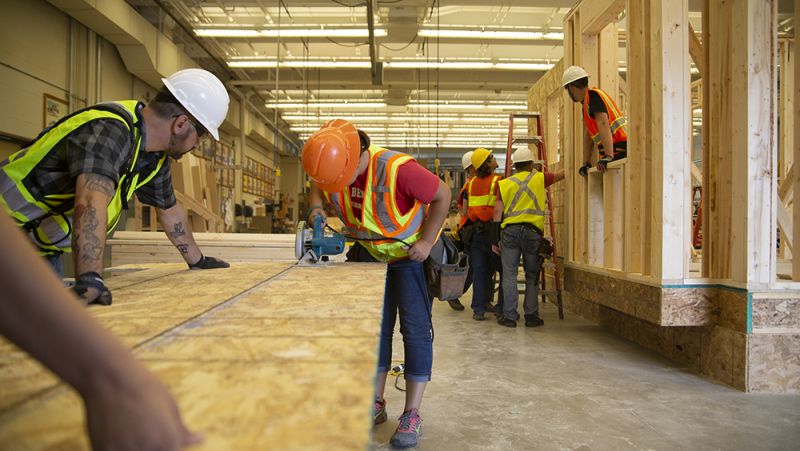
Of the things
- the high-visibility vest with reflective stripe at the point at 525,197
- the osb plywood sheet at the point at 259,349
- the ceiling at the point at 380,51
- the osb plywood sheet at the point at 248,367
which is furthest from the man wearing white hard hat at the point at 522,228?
the osb plywood sheet at the point at 259,349

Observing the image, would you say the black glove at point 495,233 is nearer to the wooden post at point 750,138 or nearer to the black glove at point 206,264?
the wooden post at point 750,138

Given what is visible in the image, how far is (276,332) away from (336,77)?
1389 cm

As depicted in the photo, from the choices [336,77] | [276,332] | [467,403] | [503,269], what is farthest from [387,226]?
[336,77]

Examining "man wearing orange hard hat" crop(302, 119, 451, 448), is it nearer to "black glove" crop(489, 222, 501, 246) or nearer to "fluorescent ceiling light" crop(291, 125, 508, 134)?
"black glove" crop(489, 222, 501, 246)

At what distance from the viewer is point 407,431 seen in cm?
308

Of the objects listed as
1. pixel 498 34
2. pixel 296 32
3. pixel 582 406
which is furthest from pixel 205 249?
pixel 498 34

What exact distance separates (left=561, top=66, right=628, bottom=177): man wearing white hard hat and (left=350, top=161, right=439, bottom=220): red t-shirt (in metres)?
3.08

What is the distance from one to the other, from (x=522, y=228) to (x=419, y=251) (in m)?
3.72

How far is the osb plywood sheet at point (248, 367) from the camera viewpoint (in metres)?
0.78

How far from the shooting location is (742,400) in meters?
3.79

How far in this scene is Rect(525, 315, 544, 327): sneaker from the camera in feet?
21.9

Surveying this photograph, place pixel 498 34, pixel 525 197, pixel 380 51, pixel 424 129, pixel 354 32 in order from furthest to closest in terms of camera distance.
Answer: pixel 424 129
pixel 380 51
pixel 354 32
pixel 498 34
pixel 525 197

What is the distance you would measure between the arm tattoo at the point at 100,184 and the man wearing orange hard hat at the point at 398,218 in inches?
40.8

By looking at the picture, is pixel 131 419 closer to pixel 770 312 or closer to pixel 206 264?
pixel 206 264
